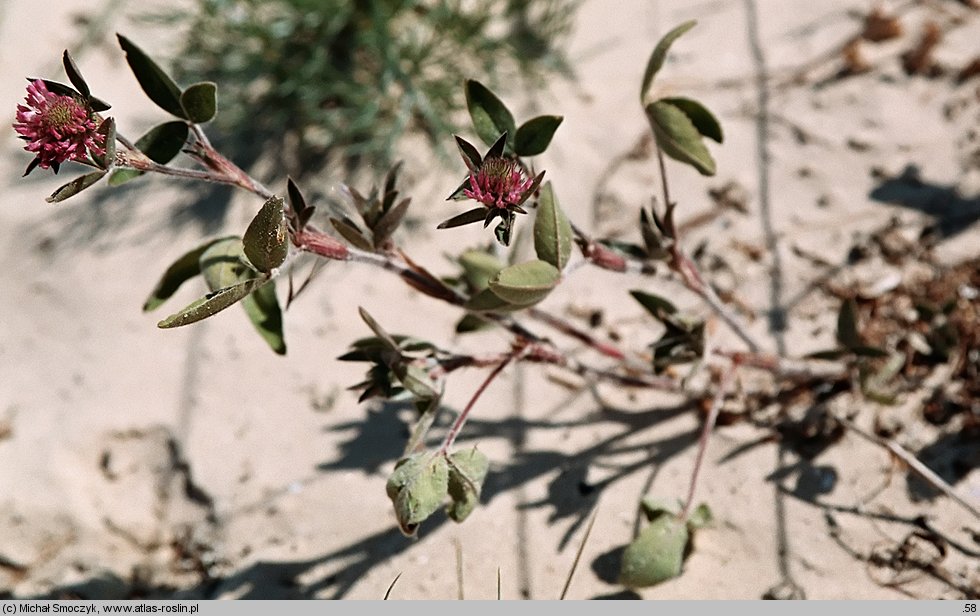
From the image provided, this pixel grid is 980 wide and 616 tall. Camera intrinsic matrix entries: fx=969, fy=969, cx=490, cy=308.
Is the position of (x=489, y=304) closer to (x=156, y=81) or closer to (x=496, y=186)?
(x=496, y=186)

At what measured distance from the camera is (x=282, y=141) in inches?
111

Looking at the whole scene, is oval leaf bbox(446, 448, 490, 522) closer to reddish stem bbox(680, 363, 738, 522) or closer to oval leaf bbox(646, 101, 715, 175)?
reddish stem bbox(680, 363, 738, 522)

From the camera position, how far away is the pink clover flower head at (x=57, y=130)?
3.90 ft

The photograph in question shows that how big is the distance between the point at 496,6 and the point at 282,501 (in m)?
1.77

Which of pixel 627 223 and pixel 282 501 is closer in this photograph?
pixel 282 501

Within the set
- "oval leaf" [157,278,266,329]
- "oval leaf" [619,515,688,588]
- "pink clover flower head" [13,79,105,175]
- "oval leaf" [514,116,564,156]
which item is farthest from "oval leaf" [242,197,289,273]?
"oval leaf" [619,515,688,588]

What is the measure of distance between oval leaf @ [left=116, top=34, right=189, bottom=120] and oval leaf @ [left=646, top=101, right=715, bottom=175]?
768 mm

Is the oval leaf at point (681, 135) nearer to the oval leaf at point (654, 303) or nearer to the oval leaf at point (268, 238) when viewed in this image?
the oval leaf at point (654, 303)

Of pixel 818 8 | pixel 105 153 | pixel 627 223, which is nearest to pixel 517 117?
pixel 627 223

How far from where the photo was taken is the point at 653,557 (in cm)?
174

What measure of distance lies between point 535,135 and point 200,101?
50cm

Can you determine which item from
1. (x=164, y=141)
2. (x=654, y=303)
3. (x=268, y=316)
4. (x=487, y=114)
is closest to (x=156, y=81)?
(x=164, y=141)

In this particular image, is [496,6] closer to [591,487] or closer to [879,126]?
[879,126]

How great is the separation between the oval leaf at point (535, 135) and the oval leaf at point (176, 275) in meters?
0.55
